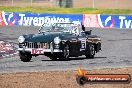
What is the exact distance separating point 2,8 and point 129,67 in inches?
1796

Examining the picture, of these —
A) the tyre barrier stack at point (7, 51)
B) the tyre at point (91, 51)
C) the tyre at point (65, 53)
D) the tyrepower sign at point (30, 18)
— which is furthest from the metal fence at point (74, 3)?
the tyre at point (65, 53)

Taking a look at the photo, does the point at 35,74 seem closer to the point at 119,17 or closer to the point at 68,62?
the point at 68,62

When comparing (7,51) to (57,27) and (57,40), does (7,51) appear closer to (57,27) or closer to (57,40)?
(57,27)

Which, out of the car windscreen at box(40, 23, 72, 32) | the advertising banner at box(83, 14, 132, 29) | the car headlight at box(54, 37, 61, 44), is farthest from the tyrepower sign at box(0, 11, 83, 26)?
the car headlight at box(54, 37, 61, 44)

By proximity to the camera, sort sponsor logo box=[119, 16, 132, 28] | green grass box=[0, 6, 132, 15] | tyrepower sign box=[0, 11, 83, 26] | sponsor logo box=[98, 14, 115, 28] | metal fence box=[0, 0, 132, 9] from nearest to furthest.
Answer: sponsor logo box=[119, 16, 132, 28] → sponsor logo box=[98, 14, 115, 28] → tyrepower sign box=[0, 11, 83, 26] → green grass box=[0, 6, 132, 15] → metal fence box=[0, 0, 132, 9]

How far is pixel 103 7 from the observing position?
195ft

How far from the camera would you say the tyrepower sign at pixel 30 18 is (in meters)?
43.1

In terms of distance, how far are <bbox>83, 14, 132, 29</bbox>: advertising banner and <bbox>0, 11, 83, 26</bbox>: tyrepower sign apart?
762 millimetres

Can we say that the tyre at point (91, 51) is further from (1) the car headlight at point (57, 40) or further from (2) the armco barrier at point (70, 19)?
(2) the armco barrier at point (70, 19)

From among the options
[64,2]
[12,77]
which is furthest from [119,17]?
[12,77]

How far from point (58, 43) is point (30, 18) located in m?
27.3

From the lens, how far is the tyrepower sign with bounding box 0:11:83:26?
43062 millimetres

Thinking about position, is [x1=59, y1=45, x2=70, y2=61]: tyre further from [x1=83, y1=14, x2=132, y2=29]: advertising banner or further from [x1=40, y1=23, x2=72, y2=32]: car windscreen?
Answer: [x1=83, y1=14, x2=132, y2=29]: advertising banner

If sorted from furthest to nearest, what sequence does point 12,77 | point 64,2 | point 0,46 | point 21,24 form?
point 64,2
point 21,24
point 0,46
point 12,77
